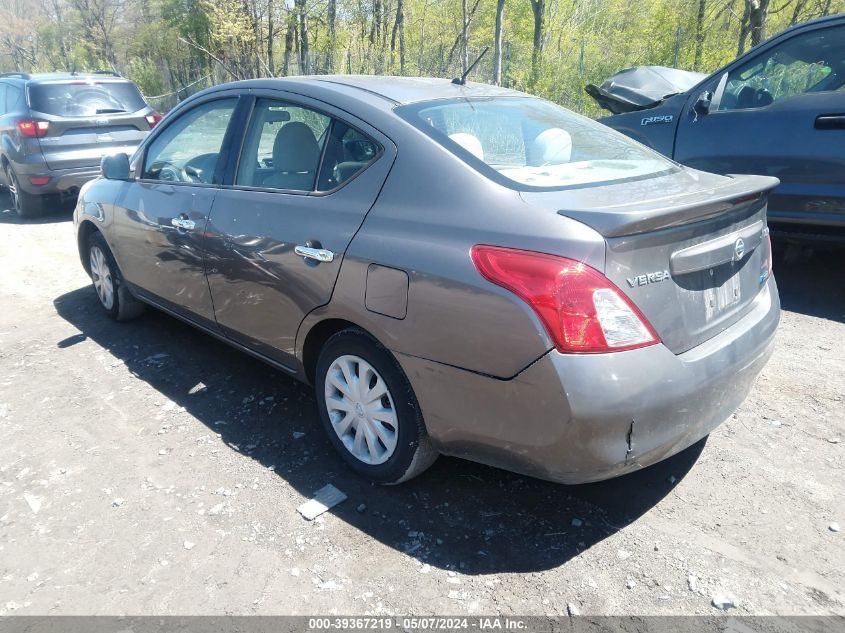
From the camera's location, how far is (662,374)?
2.25 m

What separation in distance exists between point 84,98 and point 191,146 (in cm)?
614

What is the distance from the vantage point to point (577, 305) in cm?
214

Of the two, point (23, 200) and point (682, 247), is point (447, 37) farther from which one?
point (682, 247)

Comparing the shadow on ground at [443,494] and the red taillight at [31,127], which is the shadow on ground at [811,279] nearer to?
the shadow on ground at [443,494]

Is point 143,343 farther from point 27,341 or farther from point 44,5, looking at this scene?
point 44,5

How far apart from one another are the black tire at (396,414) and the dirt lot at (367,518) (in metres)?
0.11

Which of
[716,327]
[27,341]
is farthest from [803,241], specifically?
[27,341]

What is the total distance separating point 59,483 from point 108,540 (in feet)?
1.96

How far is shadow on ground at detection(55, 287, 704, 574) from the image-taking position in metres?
2.56

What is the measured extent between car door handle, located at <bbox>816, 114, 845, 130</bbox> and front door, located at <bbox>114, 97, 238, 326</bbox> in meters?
3.86

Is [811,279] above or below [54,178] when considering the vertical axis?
below

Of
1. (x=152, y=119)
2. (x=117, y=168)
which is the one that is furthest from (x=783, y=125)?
(x=152, y=119)

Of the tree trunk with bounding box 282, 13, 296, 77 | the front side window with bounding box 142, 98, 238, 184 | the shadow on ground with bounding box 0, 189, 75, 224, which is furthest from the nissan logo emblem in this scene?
the tree trunk with bounding box 282, 13, 296, 77

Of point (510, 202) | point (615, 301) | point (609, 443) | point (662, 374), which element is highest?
point (510, 202)
